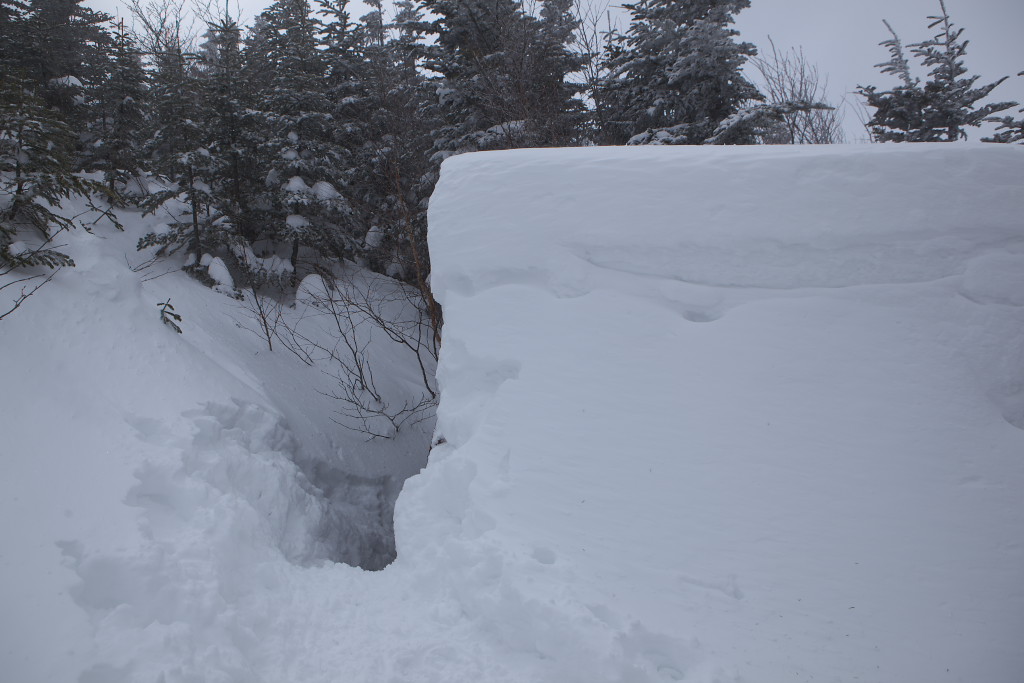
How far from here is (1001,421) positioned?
3.20 metres

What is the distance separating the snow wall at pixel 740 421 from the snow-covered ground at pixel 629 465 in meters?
0.02

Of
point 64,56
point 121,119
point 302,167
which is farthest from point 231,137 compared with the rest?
point 64,56

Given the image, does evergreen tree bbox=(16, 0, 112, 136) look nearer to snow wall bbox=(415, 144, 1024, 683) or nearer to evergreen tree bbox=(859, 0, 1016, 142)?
snow wall bbox=(415, 144, 1024, 683)

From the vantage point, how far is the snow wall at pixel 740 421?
2.81 m

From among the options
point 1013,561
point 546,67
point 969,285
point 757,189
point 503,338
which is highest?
point 546,67

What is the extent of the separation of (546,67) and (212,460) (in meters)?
9.37

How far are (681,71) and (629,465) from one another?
7.93 metres

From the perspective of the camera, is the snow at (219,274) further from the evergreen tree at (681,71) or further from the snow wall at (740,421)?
the evergreen tree at (681,71)

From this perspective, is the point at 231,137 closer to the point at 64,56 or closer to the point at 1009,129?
the point at 64,56

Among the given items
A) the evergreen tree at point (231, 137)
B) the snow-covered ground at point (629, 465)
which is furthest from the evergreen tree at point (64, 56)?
the snow-covered ground at point (629, 465)

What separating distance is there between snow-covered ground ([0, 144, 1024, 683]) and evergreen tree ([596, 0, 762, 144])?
18.3 feet

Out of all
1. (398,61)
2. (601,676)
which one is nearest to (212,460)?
(601,676)

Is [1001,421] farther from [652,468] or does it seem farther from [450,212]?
[450,212]

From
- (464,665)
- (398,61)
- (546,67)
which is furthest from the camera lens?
(398,61)
